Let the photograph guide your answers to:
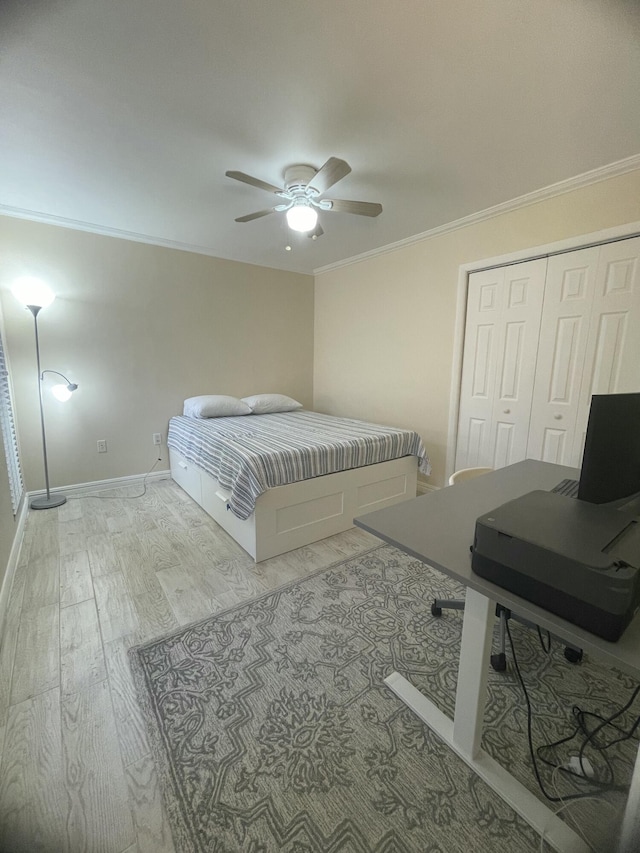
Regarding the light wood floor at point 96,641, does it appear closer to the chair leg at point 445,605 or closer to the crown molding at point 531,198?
the chair leg at point 445,605

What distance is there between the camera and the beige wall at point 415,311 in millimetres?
2314

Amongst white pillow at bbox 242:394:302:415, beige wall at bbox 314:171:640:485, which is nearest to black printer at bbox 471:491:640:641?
beige wall at bbox 314:171:640:485

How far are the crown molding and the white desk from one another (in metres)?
2.12

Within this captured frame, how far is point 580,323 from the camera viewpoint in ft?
7.72

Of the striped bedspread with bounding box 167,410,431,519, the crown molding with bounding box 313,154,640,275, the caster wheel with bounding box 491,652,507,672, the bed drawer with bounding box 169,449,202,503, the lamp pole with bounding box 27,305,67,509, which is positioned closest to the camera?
the caster wheel with bounding box 491,652,507,672

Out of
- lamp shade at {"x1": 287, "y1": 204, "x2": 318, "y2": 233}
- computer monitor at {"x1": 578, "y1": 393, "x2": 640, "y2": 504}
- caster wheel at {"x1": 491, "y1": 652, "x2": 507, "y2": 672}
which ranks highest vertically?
lamp shade at {"x1": 287, "y1": 204, "x2": 318, "y2": 233}

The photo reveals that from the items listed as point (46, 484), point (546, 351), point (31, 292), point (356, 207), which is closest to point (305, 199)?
point (356, 207)

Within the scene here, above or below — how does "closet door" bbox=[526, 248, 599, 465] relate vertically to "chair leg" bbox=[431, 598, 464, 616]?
above

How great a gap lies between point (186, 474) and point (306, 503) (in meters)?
1.51

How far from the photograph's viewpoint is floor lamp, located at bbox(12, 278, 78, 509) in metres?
2.58

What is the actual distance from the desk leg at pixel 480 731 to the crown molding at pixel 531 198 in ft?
8.70

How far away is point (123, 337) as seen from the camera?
3.36m

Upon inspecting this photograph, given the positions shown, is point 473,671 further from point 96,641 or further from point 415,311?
point 415,311

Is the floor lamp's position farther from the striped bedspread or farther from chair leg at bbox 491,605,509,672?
chair leg at bbox 491,605,509,672
